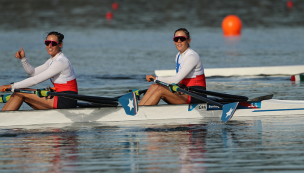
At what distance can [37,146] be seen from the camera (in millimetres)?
7418

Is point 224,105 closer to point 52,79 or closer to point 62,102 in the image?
point 62,102

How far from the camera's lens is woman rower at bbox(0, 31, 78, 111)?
8359 mm

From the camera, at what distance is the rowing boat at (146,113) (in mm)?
8734

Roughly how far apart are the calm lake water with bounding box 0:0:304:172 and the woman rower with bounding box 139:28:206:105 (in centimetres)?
38

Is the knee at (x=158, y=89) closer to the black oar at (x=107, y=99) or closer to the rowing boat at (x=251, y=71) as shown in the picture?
the black oar at (x=107, y=99)

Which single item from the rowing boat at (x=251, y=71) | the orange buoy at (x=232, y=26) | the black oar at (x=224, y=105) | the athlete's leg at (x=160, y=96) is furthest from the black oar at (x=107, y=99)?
the orange buoy at (x=232, y=26)

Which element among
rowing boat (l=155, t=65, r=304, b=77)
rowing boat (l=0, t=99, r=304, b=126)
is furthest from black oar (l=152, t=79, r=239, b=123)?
rowing boat (l=155, t=65, r=304, b=77)

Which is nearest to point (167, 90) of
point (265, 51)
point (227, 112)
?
point (227, 112)

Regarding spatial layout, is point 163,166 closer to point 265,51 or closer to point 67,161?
point 67,161

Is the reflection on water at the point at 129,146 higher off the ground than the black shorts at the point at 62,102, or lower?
lower

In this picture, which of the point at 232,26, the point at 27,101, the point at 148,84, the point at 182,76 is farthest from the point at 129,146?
the point at 232,26

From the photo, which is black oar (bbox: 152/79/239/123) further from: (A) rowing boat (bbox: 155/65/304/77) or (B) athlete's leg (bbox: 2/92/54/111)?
(A) rowing boat (bbox: 155/65/304/77)

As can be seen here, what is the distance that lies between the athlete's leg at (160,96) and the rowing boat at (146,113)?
11 centimetres

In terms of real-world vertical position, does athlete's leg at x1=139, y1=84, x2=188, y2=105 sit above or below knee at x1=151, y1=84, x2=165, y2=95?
below
